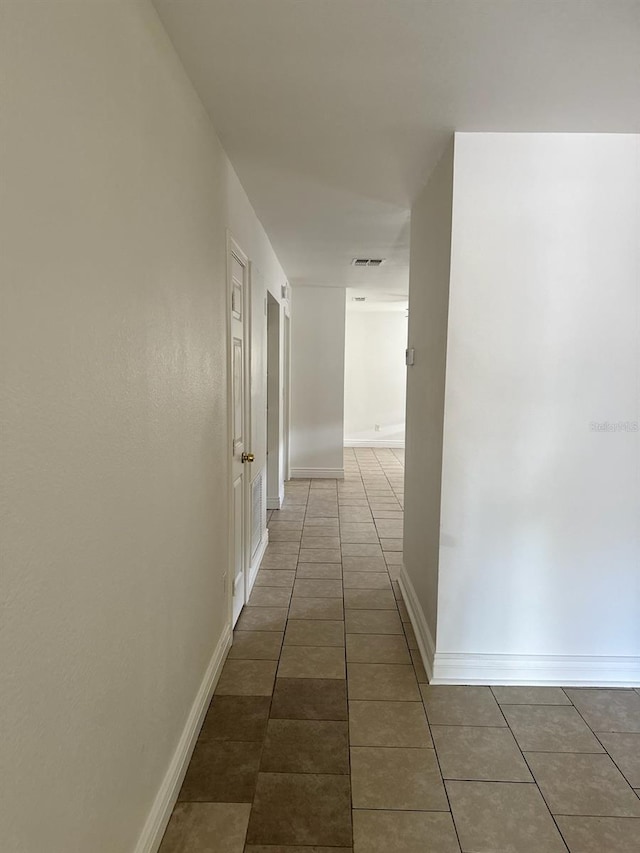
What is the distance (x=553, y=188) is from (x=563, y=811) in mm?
2338

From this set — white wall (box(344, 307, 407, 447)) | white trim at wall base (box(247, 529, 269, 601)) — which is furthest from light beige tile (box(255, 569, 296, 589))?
white wall (box(344, 307, 407, 447))

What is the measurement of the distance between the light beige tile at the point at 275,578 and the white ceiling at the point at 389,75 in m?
2.42

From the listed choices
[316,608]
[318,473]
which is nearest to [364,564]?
[316,608]

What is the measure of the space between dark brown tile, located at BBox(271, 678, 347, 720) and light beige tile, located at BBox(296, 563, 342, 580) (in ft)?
3.99

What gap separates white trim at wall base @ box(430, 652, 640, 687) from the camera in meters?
2.54

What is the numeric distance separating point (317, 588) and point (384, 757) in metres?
1.55

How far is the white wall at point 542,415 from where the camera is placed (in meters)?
2.36

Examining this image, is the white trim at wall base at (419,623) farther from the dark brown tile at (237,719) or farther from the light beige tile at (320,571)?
the dark brown tile at (237,719)

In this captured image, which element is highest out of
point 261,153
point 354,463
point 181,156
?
point 261,153

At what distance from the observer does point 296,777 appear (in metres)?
1.94

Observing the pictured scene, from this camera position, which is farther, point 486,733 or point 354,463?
point 354,463

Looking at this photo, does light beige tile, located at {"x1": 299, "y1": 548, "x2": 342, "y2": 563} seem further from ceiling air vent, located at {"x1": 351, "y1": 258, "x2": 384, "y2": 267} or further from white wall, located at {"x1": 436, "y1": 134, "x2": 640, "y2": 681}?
ceiling air vent, located at {"x1": 351, "y1": 258, "x2": 384, "y2": 267}

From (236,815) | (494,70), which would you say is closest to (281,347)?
(494,70)

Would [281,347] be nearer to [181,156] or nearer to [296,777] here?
[181,156]
